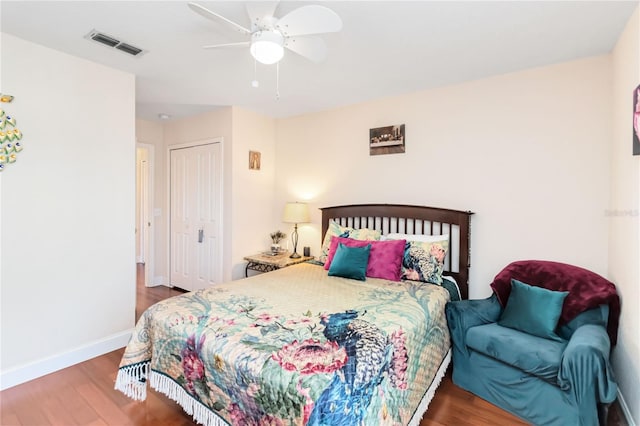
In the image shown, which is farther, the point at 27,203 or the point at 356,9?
the point at 27,203

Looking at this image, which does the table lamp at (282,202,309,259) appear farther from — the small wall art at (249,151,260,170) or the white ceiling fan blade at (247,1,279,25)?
the white ceiling fan blade at (247,1,279,25)

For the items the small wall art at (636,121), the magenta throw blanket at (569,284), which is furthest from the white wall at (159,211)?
the small wall art at (636,121)

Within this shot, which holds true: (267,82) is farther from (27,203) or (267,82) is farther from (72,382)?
(72,382)

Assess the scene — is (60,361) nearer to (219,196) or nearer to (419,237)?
(219,196)

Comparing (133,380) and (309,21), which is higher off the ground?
(309,21)

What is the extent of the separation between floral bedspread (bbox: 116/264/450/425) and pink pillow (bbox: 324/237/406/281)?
0.98 ft

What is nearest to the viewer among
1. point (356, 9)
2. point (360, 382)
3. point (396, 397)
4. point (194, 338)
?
point (360, 382)

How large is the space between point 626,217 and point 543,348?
97cm

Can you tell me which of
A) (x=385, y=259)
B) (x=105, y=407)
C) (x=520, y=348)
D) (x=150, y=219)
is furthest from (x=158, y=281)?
(x=520, y=348)

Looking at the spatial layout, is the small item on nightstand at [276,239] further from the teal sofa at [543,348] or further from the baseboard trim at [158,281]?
the teal sofa at [543,348]

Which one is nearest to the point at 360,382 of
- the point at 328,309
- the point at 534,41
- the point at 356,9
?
the point at 328,309

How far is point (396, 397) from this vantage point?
1.57 m

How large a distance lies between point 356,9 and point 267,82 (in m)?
1.35

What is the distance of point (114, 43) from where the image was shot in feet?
7.50
